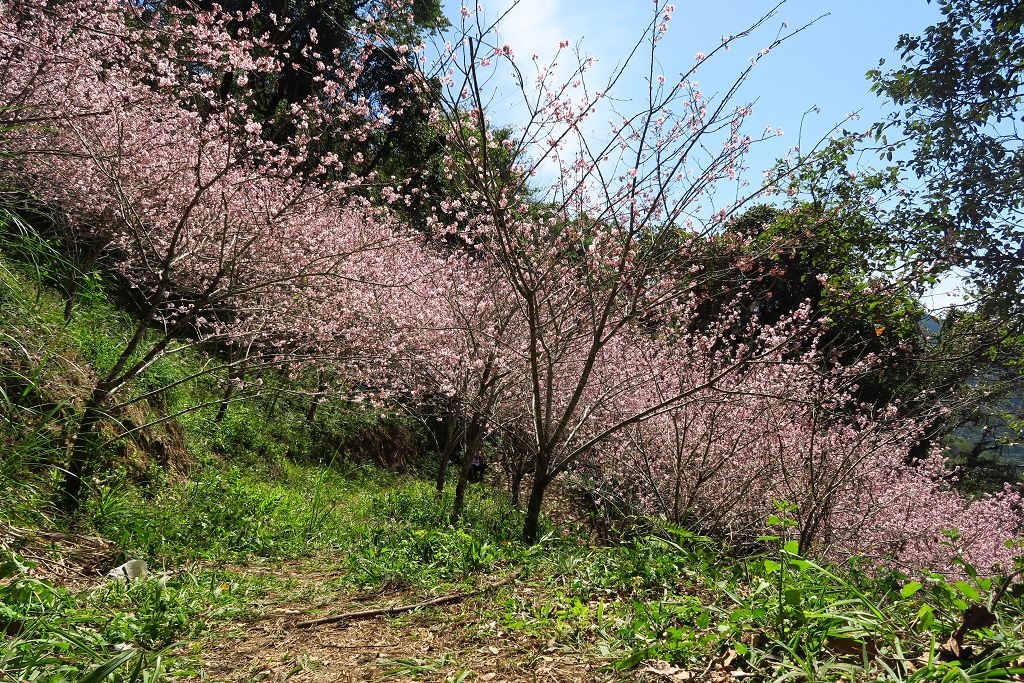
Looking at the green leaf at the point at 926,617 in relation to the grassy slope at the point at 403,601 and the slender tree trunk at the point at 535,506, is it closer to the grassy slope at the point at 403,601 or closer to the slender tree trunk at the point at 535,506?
the grassy slope at the point at 403,601

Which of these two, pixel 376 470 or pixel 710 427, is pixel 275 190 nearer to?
pixel 376 470

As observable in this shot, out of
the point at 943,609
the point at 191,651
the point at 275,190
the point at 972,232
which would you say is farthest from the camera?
the point at 275,190

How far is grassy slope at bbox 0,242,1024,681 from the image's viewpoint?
2000 millimetres

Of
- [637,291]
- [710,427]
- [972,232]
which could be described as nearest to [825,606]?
[637,291]

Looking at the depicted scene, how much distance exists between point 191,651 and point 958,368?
274 inches

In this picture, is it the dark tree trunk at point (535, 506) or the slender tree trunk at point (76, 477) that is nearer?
the slender tree trunk at point (76, 477)

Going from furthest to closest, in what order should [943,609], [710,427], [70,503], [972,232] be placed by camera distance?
[710,427]
[972,232]
[70,503]
[943,609]

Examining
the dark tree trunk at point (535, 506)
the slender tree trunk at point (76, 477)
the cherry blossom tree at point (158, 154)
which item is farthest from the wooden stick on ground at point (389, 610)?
the cherry blossom tree at point (158, 154)

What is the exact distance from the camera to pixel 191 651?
277cm

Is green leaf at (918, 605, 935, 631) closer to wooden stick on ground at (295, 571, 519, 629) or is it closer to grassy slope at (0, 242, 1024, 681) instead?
grassy slope at (0, 242, 1024, 681)

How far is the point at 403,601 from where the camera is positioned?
3.67 m

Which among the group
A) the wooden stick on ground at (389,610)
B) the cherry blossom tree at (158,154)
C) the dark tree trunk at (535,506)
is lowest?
the wooden stick on ground at (389,610)

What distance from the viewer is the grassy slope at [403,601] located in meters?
2.00

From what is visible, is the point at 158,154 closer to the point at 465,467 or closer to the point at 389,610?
the point at 465,467
